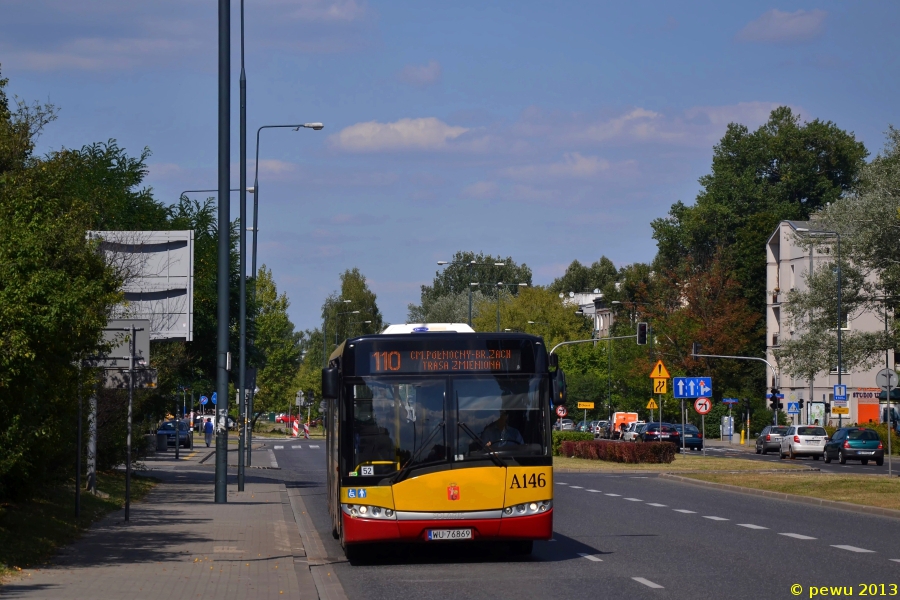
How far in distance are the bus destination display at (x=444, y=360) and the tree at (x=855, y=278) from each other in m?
44.7

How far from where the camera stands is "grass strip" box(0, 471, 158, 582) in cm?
1330

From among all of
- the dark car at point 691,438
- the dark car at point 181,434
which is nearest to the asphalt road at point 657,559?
the dark car at point 691,438

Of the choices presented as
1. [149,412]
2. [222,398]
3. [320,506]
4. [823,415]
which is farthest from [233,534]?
[823,415]

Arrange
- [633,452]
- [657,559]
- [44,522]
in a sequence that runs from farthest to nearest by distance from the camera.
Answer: [633,452] < [44,522] < [657,559]

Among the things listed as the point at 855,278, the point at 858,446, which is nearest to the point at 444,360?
the point at 858,446

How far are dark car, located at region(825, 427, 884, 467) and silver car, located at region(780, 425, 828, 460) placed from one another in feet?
11.2

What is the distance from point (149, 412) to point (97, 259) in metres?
18.1

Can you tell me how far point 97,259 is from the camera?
16.0 metres

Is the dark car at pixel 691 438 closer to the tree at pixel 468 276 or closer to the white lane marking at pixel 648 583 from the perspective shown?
the white lane marking at pixel 648 583

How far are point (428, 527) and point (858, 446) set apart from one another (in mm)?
39313

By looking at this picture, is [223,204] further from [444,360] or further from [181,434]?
[181,434]

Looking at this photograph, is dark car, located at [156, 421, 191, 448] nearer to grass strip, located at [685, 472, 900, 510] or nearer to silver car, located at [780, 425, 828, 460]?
silver car, located at [780, 425, 828, 460]

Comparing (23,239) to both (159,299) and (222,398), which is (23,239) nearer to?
(222,398)

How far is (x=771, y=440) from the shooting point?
199 ft
